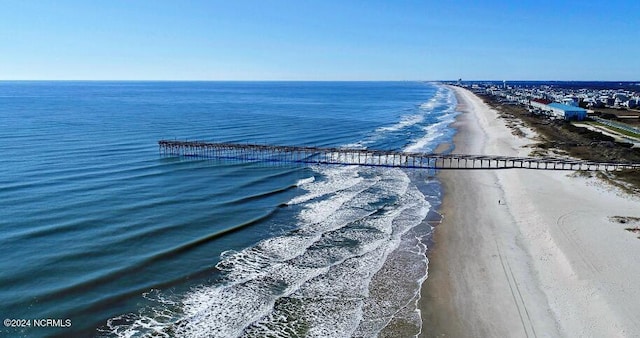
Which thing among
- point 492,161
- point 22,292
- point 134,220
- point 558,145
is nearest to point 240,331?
point 22,292

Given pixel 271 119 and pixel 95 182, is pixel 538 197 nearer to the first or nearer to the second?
pixel 95 182

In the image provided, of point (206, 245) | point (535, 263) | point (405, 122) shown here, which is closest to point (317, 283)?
point (206, 245)

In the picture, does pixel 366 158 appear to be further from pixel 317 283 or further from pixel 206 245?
pixel 317 283

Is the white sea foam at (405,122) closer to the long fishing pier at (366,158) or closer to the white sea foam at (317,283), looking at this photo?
the long fishing pier at (366,158)

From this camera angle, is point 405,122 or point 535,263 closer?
point 535,263

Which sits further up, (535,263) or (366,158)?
(366,158)
